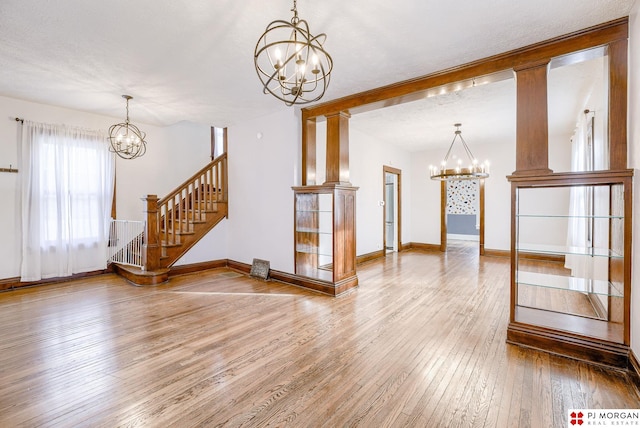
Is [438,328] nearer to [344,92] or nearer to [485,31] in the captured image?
[485,31]

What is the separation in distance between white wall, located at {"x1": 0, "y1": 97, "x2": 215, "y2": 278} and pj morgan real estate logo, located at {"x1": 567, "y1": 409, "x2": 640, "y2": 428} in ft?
18.5

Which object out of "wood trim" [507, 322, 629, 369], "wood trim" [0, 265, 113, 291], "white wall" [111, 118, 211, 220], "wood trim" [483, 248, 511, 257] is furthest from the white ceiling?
"wood trim" [483, 248, 511, 257]

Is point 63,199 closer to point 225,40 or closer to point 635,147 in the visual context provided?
point 225,40

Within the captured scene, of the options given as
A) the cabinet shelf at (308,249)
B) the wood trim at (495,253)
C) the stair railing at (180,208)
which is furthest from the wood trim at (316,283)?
the wood trim at (495,253)

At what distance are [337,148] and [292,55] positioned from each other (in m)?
2.61

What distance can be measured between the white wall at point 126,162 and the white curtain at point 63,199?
0.60 ft

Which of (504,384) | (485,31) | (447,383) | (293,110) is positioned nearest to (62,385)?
(447,383)

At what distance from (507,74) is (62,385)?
4927mm

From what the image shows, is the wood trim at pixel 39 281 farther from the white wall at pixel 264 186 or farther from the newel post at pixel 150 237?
the white wall at pixel 264 186

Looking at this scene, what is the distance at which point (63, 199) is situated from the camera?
502cm

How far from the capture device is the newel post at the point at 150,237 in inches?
199

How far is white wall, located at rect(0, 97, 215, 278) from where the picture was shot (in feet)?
15.2

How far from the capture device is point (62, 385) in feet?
7.19

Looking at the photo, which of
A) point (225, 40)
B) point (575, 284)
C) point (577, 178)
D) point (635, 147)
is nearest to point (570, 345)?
point (575, 284)
